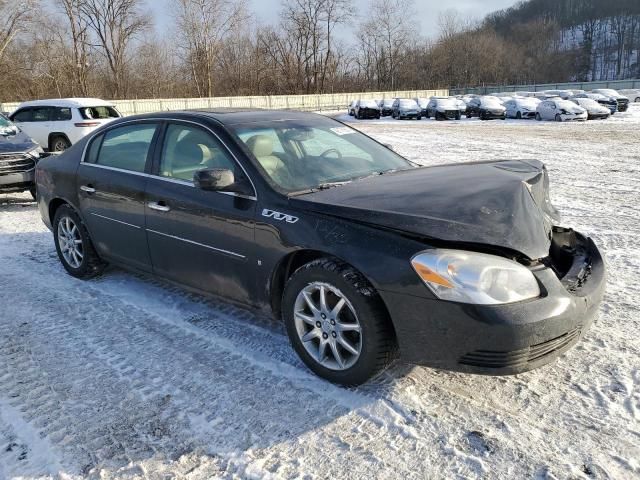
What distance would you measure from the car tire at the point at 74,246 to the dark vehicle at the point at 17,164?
3.84 m

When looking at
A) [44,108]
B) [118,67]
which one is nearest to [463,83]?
[118,67]

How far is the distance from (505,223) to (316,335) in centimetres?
124

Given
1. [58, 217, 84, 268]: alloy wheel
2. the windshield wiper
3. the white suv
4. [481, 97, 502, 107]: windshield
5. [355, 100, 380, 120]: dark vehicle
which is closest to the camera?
the windshield wiper

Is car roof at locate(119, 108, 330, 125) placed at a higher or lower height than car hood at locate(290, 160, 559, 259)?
higher

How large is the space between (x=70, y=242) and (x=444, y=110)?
3265cm

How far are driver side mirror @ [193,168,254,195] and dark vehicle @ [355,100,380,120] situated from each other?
3738 cm

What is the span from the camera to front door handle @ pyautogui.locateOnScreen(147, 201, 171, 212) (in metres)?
3.92

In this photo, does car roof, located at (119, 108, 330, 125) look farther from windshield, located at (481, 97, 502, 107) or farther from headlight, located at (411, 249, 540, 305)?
windshield, located at (481, 97, 502, 107)

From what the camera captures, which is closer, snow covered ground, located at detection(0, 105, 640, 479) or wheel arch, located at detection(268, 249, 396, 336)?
snow covered ground, located at detection(0, 105, 640, 479)

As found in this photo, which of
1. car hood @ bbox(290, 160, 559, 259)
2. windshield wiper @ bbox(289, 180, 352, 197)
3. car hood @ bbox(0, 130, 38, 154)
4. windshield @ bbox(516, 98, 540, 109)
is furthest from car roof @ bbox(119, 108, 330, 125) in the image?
windshield @ bbox(516, 98, 540, 109)

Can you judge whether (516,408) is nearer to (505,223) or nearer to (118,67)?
(505,223)

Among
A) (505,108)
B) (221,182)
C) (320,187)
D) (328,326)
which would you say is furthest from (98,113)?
(505,108)

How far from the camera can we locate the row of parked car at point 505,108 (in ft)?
98.4

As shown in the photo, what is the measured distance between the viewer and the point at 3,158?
8.29 meters
